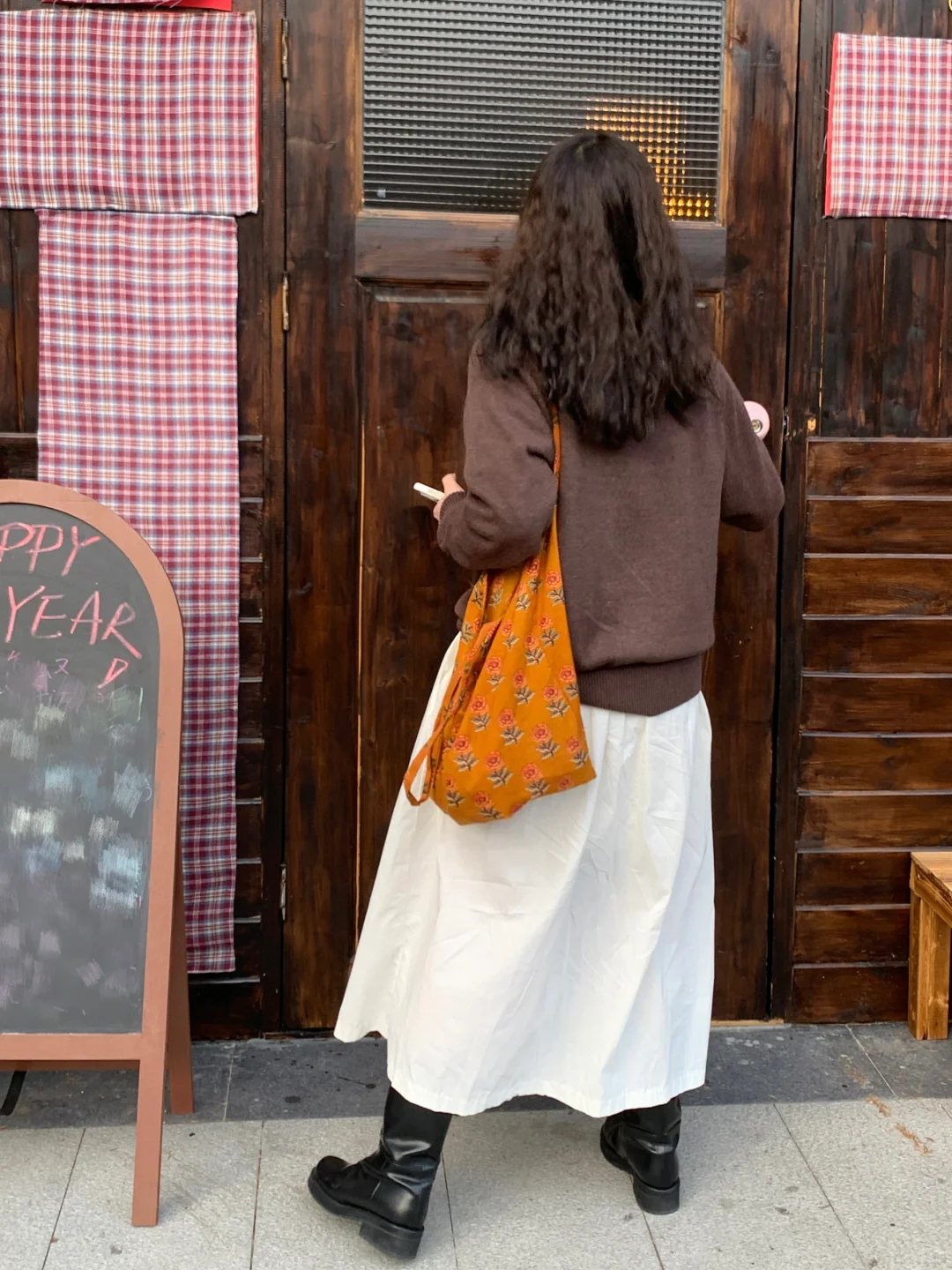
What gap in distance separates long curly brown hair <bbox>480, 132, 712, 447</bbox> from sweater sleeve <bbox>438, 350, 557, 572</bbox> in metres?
0.04

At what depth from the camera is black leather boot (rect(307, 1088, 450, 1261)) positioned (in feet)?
7.70

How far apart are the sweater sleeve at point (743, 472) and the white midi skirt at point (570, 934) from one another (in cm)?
38

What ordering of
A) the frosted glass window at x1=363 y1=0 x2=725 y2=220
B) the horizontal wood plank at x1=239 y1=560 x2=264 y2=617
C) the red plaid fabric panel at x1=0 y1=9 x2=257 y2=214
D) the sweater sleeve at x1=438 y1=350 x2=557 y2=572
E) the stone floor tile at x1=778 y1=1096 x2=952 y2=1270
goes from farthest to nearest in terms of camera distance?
1. the horizontal wood plank at x1=239 y1=560 x2=264 y2=617
2. the frosted glass window at x1=363 y1=0 x2=725 y2=220
3. the red plaid fabric panel at x1=0 y1=9 x2=257 y2=214
4. the stone floor tile at x1=778 y1=1096 x2=952 y2=1270
5. the sweater sleeve at x1=438 y1=350 x2=557 y2=572

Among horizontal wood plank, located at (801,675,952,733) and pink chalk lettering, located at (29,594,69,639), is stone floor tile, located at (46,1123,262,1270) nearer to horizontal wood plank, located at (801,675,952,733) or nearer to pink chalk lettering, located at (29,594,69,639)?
pink chalk lettering, located at (29,594,69,639)

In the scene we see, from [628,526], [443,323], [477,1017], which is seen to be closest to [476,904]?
[477,1017]

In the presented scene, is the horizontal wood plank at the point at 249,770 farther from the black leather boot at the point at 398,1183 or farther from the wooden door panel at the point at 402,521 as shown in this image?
the black leather boot at the point at 398,1183

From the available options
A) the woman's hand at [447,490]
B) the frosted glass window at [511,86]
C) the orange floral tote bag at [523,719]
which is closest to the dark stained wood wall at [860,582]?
the frosted glass window at [511,86]

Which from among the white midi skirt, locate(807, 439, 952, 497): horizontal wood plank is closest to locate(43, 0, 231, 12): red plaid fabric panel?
the white midi skirt

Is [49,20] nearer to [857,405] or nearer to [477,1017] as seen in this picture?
[857,405]

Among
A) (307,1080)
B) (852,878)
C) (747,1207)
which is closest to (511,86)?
(852,878)

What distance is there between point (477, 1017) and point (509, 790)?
17.1 inches

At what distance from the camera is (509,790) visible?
2.17 meters

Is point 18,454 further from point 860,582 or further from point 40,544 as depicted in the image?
point 860,582

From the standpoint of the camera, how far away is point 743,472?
243 cm
